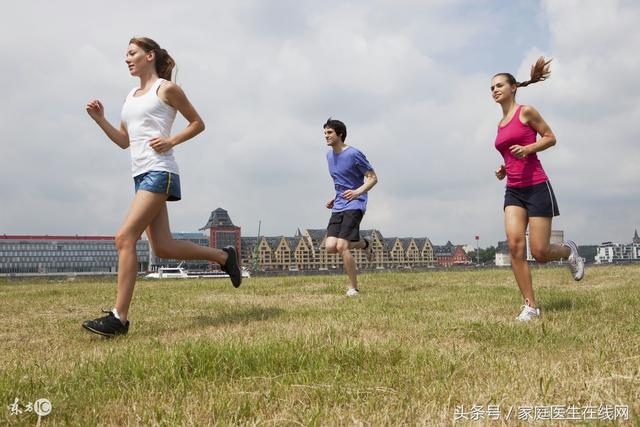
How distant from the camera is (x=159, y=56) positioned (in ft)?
17.3

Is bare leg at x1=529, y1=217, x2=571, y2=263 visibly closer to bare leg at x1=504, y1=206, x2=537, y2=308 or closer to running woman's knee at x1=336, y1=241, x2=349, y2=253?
bare leg at x1=504, y1=206, x2=537, y2=308

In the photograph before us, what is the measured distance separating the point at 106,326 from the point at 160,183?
132 centimetres

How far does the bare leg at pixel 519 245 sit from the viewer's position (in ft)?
17.3

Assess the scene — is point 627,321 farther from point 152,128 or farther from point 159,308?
point 159,308

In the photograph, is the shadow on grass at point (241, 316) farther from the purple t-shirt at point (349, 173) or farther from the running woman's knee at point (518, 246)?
the purple t-shirt at point (349, 173)

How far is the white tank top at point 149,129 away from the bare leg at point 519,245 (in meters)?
3.33

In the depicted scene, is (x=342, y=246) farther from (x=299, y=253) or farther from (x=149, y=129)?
(x=299, y=253)

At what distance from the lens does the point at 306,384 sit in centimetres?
246

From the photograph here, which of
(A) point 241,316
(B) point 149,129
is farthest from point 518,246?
(B) point 149,129

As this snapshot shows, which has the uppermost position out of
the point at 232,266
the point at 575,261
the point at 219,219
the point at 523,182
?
the point at 219,219

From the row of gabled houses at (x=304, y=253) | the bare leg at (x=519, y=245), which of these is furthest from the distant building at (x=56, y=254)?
the bare leg at (x=519, y=245)

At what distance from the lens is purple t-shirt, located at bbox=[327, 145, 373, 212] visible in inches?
340

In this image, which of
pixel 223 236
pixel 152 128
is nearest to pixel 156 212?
pixel 152 128

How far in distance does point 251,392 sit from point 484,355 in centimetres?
147
